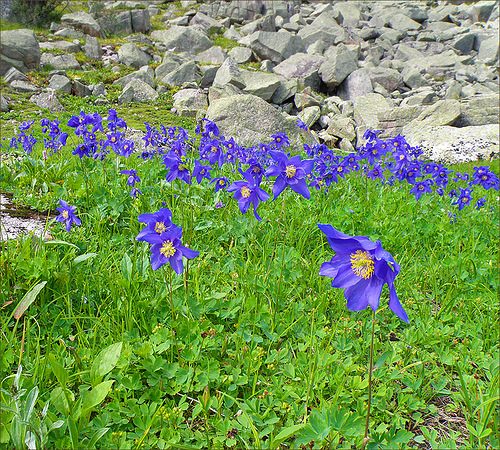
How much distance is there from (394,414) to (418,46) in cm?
3101

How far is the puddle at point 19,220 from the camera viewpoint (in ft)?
11.1

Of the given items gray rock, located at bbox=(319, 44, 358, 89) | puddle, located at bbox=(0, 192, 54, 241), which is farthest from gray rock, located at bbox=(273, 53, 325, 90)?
puddle, located at bbox=(0, 192, 54, 241)

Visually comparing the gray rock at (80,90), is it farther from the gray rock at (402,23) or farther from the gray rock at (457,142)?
the gray rock at (402,23)

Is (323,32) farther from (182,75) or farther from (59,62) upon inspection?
(59,62)

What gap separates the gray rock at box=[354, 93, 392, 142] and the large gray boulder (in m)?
12.3

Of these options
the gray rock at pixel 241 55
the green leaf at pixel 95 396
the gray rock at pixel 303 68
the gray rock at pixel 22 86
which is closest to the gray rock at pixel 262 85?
the gray rock at pixel 303 68

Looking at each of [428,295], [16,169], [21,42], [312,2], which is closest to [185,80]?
[21,42]

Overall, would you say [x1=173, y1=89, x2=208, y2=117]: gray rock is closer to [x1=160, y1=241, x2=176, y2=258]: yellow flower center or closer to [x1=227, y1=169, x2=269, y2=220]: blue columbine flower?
[x1=227, y1=169, x2=269, y2=220]: blue columbine flower

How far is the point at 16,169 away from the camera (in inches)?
205

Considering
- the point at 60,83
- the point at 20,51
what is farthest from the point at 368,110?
the point at 20,51

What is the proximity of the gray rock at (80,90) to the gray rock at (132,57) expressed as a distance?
5032mm

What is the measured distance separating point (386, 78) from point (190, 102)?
11171mm

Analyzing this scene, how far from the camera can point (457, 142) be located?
1399cm

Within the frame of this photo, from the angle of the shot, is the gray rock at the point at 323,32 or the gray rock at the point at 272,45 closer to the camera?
the gray rock at the point at 272,45
